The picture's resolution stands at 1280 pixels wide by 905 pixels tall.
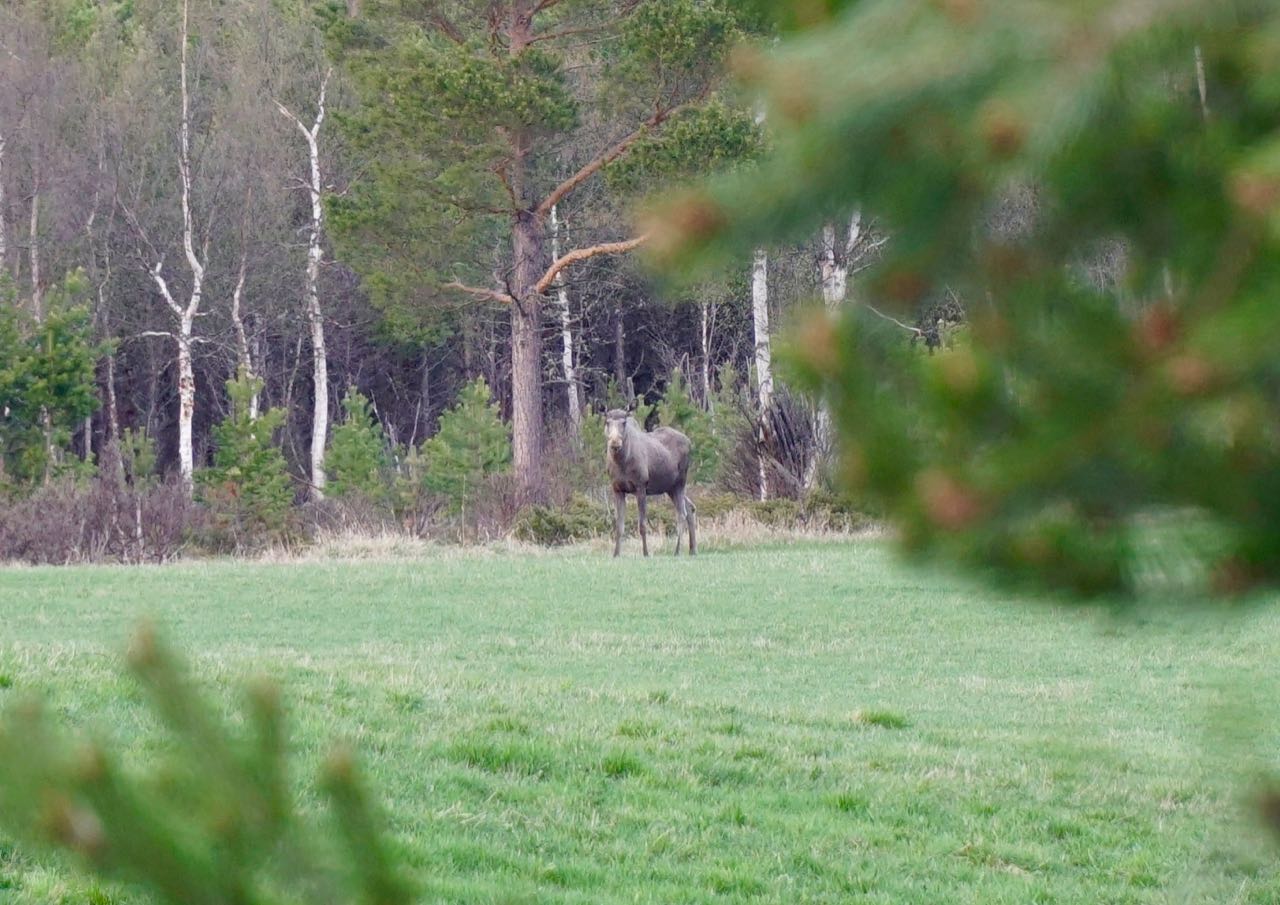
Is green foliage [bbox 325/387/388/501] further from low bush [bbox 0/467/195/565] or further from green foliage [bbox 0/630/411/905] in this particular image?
green foliage [bbox 0/630/411/905]

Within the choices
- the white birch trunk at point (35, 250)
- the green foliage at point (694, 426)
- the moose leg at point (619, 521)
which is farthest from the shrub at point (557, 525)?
the white birch trunk at point (35, 250)

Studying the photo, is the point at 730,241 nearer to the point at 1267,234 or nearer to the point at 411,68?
the point at 1267,234

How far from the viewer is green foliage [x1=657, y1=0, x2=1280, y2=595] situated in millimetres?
970

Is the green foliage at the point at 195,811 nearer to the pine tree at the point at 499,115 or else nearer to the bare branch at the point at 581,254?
the pine tree at the point at 499,115

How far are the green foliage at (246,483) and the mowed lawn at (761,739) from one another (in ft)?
28.8

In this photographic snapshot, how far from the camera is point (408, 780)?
6.31 meters

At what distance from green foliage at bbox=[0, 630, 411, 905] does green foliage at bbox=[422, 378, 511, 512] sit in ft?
74.8

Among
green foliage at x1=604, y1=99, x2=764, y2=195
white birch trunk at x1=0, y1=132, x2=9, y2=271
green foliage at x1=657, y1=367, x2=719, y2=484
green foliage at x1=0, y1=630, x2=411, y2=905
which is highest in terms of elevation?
white birch trunk at x1=0, y1=132, x2=9, y2=271

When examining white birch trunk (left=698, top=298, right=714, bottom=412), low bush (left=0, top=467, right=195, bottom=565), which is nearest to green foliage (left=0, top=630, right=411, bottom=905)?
low bush (left=0, top=467, right=195, bottom=565)

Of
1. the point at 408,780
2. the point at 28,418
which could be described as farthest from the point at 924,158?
the point at 28,418

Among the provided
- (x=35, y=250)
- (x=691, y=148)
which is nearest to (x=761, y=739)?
(x=691, y=148)

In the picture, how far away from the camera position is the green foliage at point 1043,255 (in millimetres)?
970

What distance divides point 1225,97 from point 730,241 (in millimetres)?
333

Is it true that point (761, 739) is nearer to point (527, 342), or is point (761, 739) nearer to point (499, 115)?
point (499, 115)
